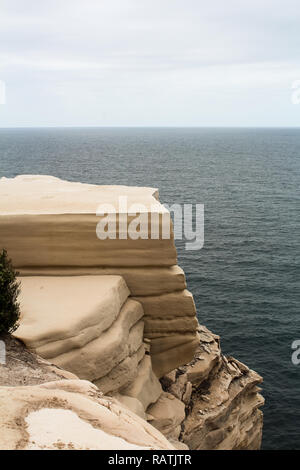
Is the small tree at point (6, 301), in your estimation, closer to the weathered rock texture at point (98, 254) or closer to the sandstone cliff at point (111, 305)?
the sandstone cliff at point (111, 305)

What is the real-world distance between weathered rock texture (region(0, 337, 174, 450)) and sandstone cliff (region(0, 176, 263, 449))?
6.40 m

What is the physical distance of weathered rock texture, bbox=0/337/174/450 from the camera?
29.8ft

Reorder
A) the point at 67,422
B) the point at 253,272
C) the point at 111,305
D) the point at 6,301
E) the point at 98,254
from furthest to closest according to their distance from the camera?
the point at 253,272 → the point at 98,254 → the point at 111,305 → the point at 6,301 → the point at 67,422

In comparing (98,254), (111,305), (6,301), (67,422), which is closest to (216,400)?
(111,305)

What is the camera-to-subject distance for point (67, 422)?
32.3 ft

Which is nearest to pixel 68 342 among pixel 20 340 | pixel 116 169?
pixel 20 340

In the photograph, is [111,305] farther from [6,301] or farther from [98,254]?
[6,301]

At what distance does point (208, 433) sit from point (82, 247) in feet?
40.8

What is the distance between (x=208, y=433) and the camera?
2636cm

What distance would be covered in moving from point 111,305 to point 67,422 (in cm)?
1060

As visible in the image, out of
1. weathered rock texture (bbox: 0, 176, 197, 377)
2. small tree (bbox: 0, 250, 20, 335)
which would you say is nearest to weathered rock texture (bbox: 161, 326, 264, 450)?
weathered rock texture (bbox: 0, 176, 197, 377)

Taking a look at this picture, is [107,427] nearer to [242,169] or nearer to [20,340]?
[20,340]

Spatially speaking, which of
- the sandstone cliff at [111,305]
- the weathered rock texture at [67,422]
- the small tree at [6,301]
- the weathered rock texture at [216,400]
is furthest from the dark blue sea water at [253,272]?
the weathered rock texture at [67,422]
